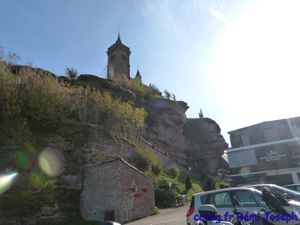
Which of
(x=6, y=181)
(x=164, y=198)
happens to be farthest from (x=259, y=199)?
(x=164, y=198)

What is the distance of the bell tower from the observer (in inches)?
2515

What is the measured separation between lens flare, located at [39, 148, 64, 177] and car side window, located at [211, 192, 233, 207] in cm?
1053

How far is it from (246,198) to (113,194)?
28.5 feet

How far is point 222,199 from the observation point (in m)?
9.29

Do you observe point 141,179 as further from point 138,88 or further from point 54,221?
point 138,88

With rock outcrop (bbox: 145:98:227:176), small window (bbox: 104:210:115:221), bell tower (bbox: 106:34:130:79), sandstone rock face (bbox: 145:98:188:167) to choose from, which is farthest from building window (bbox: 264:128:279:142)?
bell tower (bbox: 106:34:130:79)

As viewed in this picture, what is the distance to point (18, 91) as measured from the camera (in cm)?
1962

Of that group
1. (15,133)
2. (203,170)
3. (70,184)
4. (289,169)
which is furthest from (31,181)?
(203,170)

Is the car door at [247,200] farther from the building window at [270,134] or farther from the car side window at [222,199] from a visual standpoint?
the building window at [270,134]

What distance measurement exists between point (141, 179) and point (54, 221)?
5.33 meters

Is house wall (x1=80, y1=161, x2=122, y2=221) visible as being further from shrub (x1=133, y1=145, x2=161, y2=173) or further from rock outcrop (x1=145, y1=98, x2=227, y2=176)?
rock outcrop (x1=145, y1=98, x2=227, y2=176)

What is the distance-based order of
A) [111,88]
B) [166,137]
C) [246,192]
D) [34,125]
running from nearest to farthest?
1. [246,192]
2. [34,125]
3. [111,88]
4. [166,137]

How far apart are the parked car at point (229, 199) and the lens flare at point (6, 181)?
32.2 feet

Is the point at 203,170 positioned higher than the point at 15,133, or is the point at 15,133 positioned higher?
the point at 203,170
